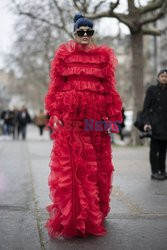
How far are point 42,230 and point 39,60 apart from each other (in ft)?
196

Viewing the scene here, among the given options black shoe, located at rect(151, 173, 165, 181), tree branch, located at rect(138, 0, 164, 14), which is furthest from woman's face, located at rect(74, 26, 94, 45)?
tree branch, located at rect(138, 0, 164, 14)

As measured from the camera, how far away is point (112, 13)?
18562 millimetres

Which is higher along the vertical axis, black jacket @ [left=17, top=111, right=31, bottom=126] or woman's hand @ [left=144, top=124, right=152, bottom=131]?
woman's hand @ [left=144, top=124, right=152, bottom=131]

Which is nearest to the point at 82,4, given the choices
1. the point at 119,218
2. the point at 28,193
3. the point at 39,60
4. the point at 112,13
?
the point at 112,13

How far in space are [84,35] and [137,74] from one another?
610 inches

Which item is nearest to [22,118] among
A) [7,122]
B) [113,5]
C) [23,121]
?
[23,121]

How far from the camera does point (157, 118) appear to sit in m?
8.95

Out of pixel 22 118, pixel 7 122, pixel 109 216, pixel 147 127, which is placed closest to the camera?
pixel 109 216

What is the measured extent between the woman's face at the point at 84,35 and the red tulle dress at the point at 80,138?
0.19 feet

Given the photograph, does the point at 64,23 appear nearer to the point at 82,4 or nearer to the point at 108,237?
the point at 82,4

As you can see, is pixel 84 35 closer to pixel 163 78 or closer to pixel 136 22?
pixel 163 78

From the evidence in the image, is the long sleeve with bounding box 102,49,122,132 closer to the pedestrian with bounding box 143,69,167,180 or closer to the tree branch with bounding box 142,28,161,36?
the pedestrian with bounding box 143,69,167,180

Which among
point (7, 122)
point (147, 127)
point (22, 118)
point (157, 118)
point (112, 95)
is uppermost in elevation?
point (112, 95)

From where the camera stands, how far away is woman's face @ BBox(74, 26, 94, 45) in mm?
5145
